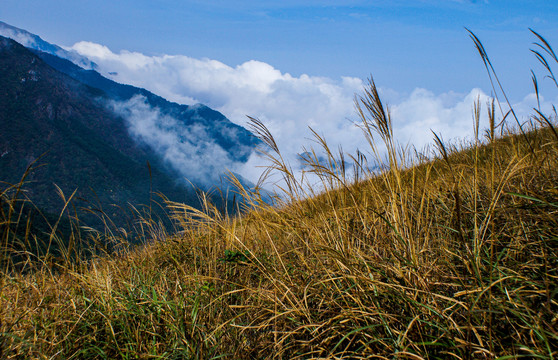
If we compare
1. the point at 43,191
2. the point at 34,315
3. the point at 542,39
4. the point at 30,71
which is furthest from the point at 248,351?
the point at 30,71

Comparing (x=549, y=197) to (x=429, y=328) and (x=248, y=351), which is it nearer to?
(x=429, y=328)

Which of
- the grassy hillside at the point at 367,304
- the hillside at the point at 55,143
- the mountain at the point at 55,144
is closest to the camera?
the grassy hillside at the point at 367,304

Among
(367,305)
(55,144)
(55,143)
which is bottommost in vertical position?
(55,144)

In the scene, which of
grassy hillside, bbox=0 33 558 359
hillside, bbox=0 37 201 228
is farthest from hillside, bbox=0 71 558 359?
hillside, bbox=0 37 201 228

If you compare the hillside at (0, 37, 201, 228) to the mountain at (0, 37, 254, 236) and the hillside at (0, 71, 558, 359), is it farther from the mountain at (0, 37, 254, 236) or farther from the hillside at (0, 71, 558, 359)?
the hillside at (0, 71, 558, 359)

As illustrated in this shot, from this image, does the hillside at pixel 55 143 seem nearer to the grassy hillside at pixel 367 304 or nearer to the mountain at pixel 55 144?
the mountain at pixel 55 144

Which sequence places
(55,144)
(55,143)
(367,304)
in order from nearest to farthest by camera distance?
(367,304) → (55,144) → (55,143)

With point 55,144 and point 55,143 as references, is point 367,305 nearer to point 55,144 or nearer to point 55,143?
point 55,144

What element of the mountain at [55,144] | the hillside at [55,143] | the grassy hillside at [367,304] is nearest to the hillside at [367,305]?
the grassy hillside at [367,304]

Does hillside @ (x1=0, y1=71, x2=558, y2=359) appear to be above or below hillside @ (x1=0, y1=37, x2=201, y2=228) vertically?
above

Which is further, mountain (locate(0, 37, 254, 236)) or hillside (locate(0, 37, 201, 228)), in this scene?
hillside (locate(0, 37, 201, 228))

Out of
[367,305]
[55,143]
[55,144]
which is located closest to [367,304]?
[367,305]

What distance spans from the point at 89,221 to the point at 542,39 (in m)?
117

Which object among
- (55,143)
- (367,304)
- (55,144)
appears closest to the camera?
(367,304)
